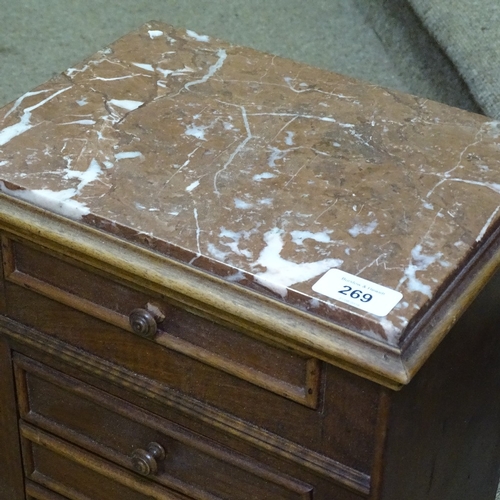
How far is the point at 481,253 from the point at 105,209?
39cm

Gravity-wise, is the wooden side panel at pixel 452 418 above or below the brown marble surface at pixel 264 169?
below

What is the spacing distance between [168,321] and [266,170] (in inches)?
8.0

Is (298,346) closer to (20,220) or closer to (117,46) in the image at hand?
(20,220)

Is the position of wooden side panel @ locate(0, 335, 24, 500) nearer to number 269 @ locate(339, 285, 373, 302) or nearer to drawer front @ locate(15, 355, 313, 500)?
drawer front @ locate(15, 355, 313, 500)

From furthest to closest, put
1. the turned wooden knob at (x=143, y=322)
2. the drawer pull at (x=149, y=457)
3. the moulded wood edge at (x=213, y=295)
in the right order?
the drawer pull at (x=149, y=457) → the turned wooden knob at (x=143, y=322) → the moulded wood edge at (x=213, y=295)

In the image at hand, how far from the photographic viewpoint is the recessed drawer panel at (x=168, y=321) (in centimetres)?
85

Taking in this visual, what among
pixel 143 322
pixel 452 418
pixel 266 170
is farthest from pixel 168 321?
pixel 452 418

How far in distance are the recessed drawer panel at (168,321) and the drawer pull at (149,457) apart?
170mm

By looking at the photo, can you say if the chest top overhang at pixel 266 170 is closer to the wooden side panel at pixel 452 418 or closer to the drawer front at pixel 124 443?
the wooden side panel at pixel 452 418

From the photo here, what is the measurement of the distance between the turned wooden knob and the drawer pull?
0.18 m

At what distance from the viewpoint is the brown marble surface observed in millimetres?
840

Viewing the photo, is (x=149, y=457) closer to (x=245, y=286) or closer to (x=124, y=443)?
(x=124, y=443)

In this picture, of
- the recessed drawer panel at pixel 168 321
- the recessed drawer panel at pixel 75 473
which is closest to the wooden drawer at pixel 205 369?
the recessed drawer panel at pixel 168 321

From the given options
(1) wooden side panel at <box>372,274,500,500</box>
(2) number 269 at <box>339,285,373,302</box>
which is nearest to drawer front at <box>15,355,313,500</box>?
(1) wooden side panel at <box>372,274,500,500</box>
